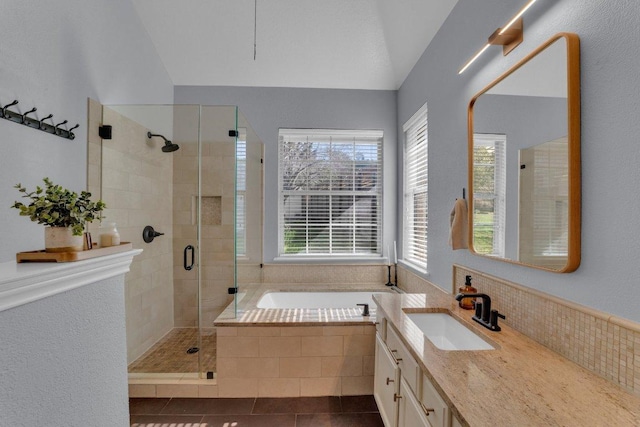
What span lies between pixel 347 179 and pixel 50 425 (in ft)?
9.78

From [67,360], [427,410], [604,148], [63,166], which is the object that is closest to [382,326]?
[427,410]

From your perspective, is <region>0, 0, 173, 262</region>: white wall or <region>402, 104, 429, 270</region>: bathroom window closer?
<region>0, 0, 173, 262</region>: white wall

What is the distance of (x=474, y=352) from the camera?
1.22 m

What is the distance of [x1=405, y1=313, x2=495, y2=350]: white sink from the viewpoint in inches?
60.7

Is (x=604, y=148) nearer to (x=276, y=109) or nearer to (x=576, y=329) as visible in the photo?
(x=576, y=329)

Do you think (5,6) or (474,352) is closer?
(474,352)

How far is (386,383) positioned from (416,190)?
1.77 m

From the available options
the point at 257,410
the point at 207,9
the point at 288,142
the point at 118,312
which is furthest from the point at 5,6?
the point at 257,410

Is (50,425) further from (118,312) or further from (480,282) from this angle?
(480,282)

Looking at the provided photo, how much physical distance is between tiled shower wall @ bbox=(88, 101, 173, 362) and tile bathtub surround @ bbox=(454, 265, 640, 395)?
8.24ft

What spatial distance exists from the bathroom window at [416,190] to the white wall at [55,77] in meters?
2.62

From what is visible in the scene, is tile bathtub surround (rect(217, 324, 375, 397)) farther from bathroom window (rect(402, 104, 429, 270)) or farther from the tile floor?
bathroom window (rect(402, 104, 429, 270))

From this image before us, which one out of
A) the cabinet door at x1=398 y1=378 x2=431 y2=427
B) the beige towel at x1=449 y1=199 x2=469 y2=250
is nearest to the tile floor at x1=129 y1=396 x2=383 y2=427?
the cabinet door at x1=398 y1=378 x2=431 y2=427

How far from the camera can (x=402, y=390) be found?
1.45 meters
